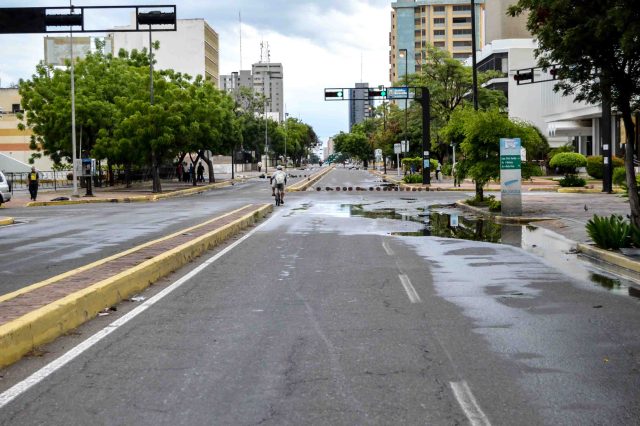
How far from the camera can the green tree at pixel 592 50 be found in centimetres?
1481

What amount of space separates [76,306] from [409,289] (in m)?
4.80

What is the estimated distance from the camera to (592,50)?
50.8 ft

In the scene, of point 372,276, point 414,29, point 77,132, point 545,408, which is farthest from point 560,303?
point 414,29

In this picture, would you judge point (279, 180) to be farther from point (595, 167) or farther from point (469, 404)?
point (595, 167)

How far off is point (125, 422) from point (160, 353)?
198 centimetres

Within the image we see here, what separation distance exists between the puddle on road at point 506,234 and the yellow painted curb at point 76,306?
268 inches

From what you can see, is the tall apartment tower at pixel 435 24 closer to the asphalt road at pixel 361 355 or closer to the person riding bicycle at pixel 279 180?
the person riding bicycle at pixel 279 180

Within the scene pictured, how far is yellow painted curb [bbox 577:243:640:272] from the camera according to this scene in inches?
512

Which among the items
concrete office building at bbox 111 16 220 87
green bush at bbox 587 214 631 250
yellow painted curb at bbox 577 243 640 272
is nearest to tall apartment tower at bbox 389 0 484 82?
concrete office building at bbox 111 16 220 87

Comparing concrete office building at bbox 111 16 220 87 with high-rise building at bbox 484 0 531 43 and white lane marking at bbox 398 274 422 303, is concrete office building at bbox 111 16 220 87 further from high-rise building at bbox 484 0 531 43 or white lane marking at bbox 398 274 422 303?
white lane marking at bbox 398 274 422 303

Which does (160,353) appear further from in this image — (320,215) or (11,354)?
(320,215)

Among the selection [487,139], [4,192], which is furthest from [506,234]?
[4,192]

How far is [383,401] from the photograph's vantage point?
5648 millimetres

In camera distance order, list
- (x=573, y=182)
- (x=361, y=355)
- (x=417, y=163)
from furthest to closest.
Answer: (x=417, y=163) → (x=573, y=182) → (x=361, y=355)
